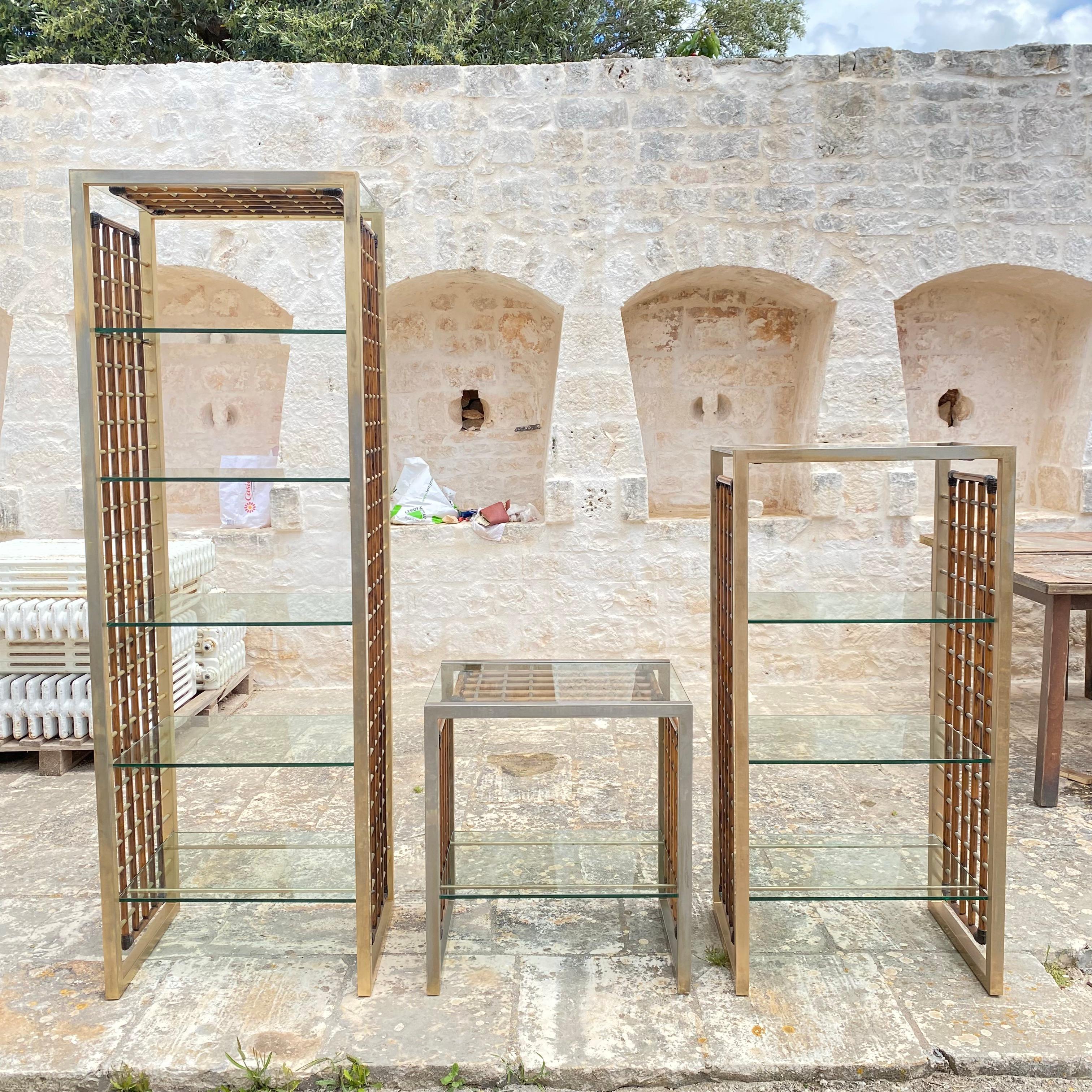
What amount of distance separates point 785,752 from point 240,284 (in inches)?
151

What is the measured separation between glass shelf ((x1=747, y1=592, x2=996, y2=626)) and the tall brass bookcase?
0.96 metres

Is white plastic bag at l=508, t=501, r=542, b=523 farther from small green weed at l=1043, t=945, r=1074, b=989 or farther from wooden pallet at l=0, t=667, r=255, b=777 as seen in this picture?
small green weed at l=1043, t=945, r=1074, b=989

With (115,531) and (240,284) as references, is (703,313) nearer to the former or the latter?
(240,284)

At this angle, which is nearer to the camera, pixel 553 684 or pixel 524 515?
pixel 553 684

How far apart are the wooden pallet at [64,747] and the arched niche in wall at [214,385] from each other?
126 centimetres

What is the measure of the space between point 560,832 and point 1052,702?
197 centimetres

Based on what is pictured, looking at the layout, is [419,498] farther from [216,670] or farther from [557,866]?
[557,866]

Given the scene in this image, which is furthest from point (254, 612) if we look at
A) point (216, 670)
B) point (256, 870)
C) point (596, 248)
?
point (596, 248)

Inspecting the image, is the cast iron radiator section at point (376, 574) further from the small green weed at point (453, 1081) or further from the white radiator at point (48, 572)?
the white radiator at point (48, 572)

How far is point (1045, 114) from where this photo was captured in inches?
182

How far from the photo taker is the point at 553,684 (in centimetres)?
246

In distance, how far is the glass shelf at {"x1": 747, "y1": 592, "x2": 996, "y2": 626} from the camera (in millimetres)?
2312

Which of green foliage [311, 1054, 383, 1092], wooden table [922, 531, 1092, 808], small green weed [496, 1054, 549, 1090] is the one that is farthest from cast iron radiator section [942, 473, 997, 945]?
green foliage [311, 1054, 383, 1092]

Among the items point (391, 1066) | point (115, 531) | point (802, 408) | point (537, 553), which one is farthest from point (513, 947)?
point (802, 408)
